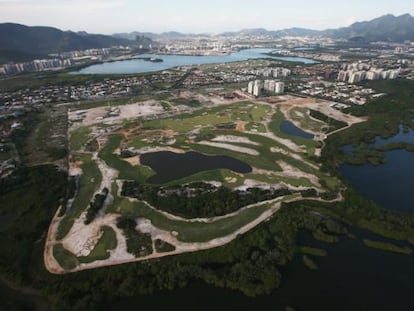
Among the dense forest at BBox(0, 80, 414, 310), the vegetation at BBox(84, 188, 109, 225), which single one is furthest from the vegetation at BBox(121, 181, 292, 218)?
the vegetation at BBox(84, 188, 109, 225)

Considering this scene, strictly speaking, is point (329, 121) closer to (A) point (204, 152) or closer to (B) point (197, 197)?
(A) point (204, 152)

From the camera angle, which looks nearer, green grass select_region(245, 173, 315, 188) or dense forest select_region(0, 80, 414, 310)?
dense forest select_region(0, 80, 414, 310)

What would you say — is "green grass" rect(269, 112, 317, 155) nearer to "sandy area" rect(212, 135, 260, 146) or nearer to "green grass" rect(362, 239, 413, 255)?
"sandy area" rect(212, 135, 260, 146)

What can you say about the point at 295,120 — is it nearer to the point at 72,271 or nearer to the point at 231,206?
the point at 231,206

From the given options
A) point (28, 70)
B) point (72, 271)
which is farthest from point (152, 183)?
point (28, 70)

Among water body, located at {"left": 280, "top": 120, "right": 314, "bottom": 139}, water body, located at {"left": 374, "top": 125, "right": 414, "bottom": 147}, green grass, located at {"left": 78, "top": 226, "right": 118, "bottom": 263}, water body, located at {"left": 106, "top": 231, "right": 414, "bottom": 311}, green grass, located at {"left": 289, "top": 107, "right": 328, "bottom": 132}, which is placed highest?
green grass, located at {"left": 78, "top": 226, "right": 118, "bottom": 263}

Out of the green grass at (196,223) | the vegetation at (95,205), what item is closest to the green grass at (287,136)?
the green grass at (196,223)

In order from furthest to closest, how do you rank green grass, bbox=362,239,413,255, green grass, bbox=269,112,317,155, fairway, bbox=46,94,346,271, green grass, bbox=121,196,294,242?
green grass, bbox=269,112,317,155 < green grass, bbox=121,196,294,242 < fairway, bbox=46,94,346,271 < green grass, bbox=362,239,413,255

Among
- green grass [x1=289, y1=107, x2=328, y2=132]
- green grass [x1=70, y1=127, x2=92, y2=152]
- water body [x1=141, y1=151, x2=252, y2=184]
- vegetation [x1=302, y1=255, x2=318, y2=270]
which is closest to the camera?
vegetation [x1=302, y1=255, x2=318, y2=270]
